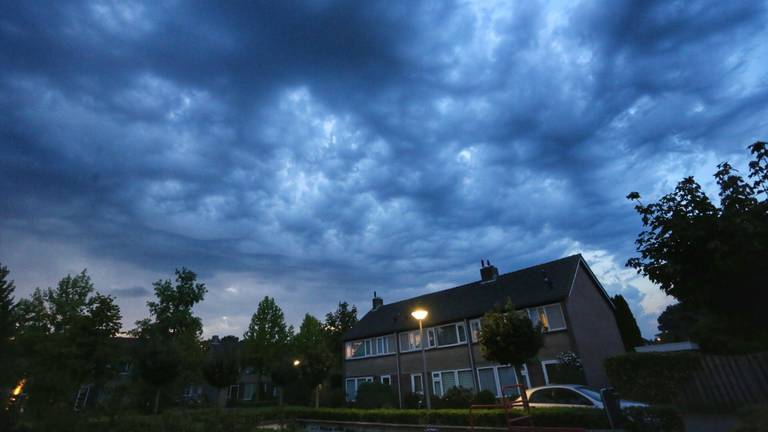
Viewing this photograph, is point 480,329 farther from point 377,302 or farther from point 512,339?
point 377,302

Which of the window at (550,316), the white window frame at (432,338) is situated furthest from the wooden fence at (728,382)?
the white window frame at (432,338)

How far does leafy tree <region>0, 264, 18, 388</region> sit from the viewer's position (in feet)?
69.2

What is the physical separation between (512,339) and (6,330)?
120ft

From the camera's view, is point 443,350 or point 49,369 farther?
point 443,350

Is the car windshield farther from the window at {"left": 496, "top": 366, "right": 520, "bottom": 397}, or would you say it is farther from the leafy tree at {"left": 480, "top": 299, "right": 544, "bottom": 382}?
the window at {"left": 496, "top": 366, "right": 520, "bottom": 397}

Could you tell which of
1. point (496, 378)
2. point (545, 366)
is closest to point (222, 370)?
point (496, 378)

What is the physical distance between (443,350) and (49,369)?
98.6ft

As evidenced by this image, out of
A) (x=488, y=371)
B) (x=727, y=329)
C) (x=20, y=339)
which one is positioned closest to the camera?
(x=727, y=329)

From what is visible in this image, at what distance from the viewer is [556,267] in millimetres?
29703

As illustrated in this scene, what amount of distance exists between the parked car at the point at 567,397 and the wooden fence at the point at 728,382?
5.59m

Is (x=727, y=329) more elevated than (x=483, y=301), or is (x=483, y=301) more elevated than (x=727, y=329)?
(x=483, y=301)

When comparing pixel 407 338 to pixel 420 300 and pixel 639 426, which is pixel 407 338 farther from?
pixel 639 426

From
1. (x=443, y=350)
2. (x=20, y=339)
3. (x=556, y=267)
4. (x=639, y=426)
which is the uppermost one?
(x=556, y=267)

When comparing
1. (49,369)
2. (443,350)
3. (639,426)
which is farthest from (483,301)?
(49,369)
